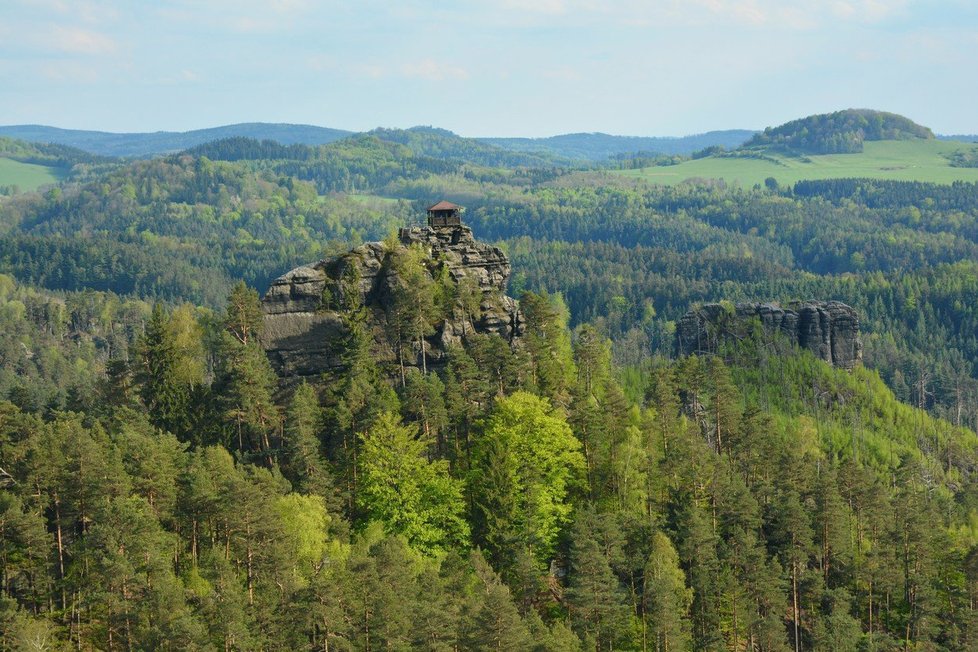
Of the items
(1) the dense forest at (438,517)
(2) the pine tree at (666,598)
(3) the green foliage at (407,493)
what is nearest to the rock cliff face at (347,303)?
(1) the dense forest at (438,517)

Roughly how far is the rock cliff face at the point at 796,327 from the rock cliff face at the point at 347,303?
7605 cm

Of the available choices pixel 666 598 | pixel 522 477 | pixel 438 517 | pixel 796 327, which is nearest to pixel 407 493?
pixel 438 517

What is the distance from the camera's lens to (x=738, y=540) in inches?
3693

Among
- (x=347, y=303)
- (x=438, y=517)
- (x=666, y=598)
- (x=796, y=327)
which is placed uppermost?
(x=347, y=303)

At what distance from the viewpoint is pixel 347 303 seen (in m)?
109

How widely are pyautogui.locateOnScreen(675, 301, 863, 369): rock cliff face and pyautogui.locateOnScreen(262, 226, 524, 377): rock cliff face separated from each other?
249 ft

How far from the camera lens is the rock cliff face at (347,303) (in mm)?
107938

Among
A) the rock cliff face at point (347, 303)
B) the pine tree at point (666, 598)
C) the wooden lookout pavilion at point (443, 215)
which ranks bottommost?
the pine tree at point (666, 598)

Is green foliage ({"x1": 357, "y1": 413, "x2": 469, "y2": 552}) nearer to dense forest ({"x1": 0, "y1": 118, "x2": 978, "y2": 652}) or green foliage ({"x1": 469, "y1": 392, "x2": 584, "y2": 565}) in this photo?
dense forest ({"x1": 0, "y1": 118, "x2": 978, "y2": 652})

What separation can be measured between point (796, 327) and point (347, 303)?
101772mm

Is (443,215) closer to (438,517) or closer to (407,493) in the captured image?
(407,493)

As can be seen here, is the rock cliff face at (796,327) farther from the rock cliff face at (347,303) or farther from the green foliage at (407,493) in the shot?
the green foliage at (407,493)

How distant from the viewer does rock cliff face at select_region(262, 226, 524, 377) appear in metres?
108

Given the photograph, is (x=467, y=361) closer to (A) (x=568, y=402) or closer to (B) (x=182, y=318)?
(A) (x=568, y=402)
